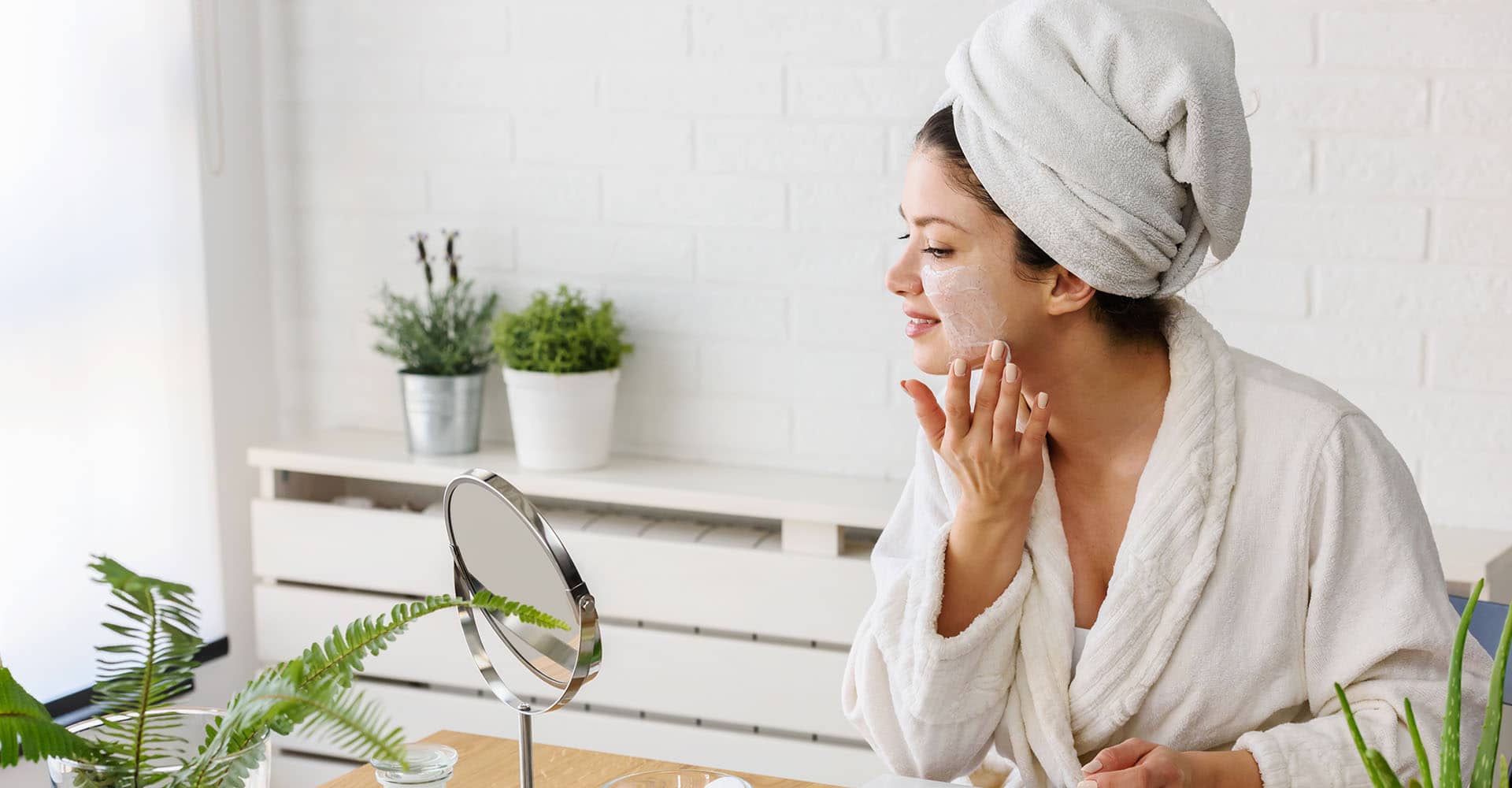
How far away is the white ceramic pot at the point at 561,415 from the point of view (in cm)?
213

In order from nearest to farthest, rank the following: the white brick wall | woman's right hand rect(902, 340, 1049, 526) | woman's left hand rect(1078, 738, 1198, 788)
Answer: woman's left hand rect(1078, 738, 1198, 788)
woman's right hand rect(902, 340, 1049, 526)
the white brick wall

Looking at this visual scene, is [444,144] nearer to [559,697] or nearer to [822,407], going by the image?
[822,407]

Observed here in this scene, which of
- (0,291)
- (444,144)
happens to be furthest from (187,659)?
(444,144)

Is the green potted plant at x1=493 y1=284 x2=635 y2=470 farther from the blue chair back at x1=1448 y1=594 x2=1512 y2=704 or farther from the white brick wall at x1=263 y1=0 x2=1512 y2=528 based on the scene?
the blue chair back at x1=1448 y1=594 x2=1512 y2=704

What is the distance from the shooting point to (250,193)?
2402mm

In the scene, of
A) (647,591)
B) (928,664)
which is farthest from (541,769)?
(647,591)

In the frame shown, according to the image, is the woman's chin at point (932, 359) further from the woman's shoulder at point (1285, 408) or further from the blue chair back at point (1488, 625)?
the blue chair back at point (1488, 625)

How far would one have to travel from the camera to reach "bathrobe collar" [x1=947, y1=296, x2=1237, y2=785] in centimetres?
129

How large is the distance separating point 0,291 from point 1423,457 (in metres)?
1.94

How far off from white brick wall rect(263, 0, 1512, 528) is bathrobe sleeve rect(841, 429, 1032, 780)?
0.72 metres

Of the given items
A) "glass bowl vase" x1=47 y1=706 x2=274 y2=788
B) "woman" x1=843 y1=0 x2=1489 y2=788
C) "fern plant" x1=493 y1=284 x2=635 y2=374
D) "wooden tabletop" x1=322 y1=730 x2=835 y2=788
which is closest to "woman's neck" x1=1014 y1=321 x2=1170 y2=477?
"woman" x1=843 y1=0 x2=1489 y2=788

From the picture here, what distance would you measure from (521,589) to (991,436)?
51 cm

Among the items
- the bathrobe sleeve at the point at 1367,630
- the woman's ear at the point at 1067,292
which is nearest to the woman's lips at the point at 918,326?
the woman's ear at the point at 1067,292

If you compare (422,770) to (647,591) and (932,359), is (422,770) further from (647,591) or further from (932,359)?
(647,591)
